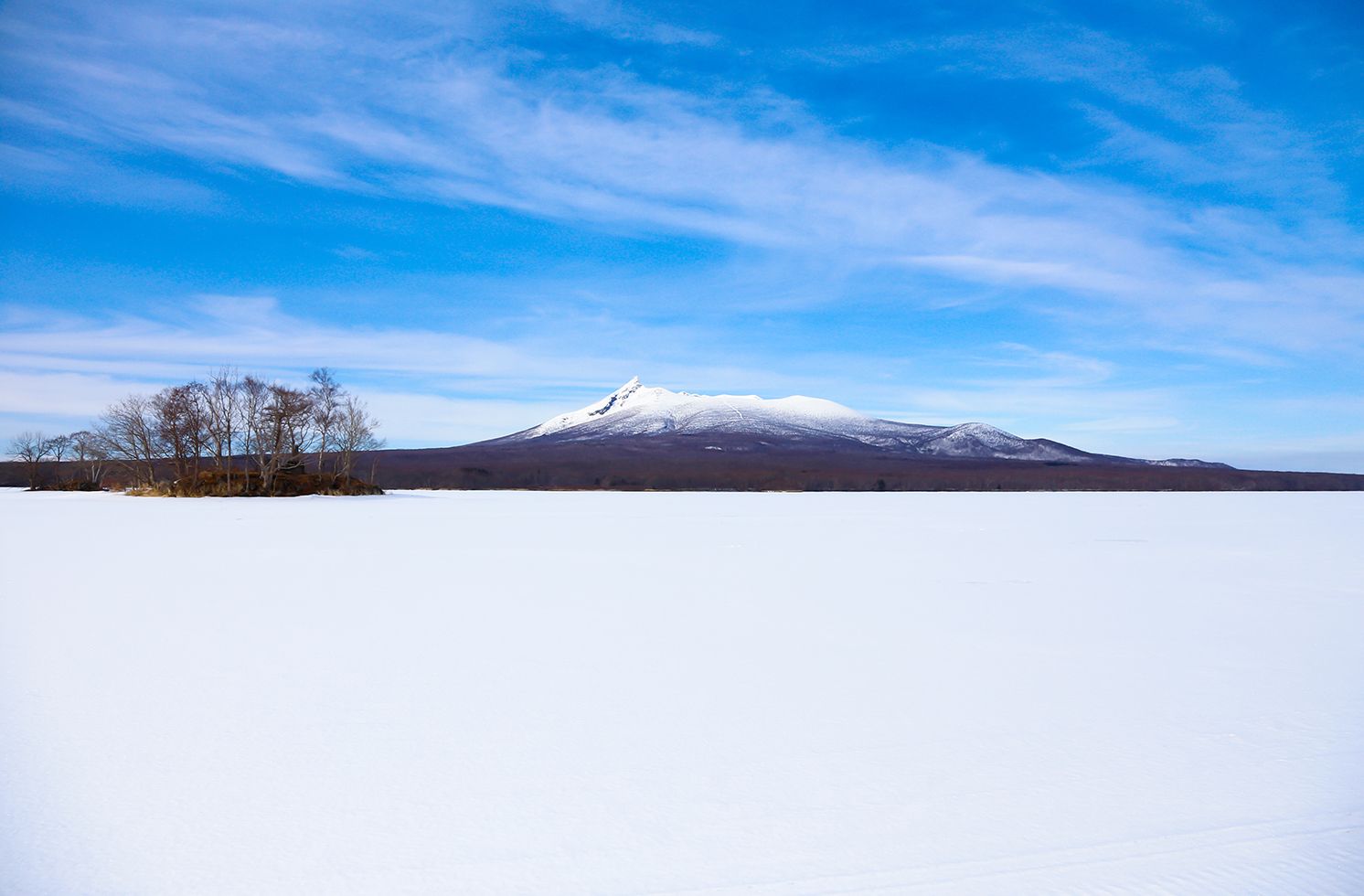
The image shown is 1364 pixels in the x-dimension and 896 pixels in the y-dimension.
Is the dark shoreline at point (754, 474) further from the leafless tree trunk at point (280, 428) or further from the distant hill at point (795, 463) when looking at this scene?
the leafless tree trunk at point (280, 428)

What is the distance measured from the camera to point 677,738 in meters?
4.40

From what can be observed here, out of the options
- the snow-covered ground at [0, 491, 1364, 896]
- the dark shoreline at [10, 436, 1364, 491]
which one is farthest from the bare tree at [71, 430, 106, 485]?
the snow-covered ground at [0, 491, 1364, 896]

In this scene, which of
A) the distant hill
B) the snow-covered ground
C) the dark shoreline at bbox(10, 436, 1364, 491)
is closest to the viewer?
the snow-covered ground

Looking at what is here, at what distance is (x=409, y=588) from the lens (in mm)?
9836

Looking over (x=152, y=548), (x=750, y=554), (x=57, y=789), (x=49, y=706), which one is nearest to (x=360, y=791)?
(x=57, y=789)

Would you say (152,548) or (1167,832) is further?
(152,548)

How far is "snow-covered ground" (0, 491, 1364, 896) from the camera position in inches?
120

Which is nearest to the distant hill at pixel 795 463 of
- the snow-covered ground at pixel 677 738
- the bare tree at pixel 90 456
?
the bare tree at pixel 90 456

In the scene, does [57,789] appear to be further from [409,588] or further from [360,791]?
[409,588]

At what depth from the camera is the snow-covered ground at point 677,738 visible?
9.98 ft

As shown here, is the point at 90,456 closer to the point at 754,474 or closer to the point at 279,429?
the point at 279,429

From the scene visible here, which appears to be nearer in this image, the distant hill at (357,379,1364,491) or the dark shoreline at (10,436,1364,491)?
the dark shoreline at (10,436,1364,491)

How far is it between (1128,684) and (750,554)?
29.3 ft

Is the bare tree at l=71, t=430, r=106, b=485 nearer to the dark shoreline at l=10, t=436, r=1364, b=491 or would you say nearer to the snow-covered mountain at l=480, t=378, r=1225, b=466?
the dark shoreline at l=10, t=436, r=1364, b=491
